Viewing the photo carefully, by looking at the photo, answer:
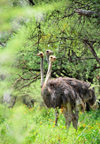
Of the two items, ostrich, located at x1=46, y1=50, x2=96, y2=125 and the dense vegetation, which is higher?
the dense vegetation

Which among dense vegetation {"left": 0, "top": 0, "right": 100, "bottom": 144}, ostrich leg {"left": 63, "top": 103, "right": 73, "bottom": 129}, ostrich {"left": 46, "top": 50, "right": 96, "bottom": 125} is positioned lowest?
ostrich leg {"left": 63, "top": 103, "right": 73, "bottom": 129}

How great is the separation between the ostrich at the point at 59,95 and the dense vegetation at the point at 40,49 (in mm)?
395

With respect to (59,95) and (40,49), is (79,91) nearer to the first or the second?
(59,95)

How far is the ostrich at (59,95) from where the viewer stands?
15.3 ft

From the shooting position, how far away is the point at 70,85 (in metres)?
5.19

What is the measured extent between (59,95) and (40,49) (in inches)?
78.6

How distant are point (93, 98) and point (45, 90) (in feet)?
6.46

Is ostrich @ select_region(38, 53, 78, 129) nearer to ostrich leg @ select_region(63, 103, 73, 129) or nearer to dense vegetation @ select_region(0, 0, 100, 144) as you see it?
ostrich leg @ select_region(63, 103, 73, 129)

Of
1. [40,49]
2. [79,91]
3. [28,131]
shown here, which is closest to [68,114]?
[79,91]

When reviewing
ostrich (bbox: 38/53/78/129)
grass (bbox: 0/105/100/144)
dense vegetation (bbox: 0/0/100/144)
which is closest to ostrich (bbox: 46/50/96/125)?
ostrich (bbox: 38/53/78/129)

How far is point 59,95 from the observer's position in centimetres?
480

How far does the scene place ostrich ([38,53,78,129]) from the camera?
467 cm

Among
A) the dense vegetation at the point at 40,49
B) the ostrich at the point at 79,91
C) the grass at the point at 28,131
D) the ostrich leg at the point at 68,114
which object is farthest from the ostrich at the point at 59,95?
the grass at the point at 28,131

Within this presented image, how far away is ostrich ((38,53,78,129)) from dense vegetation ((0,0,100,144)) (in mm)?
395
